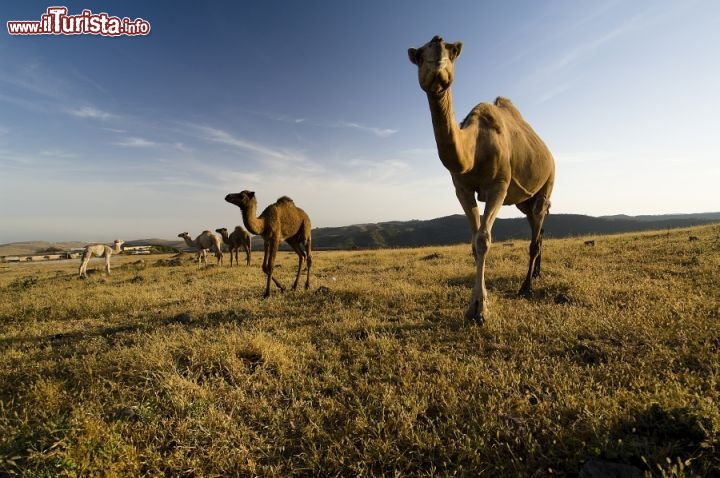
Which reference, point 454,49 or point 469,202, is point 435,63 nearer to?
point 454,49

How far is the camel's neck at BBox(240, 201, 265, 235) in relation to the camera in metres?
8.02

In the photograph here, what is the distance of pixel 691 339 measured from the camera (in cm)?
365

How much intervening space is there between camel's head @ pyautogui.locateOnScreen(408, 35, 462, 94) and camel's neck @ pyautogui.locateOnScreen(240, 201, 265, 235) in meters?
5.53

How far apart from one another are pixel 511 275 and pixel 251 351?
22.1 ft

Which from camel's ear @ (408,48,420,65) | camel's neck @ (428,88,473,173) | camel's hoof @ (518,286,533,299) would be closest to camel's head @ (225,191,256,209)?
camel's neck @ (428,88,473,173)

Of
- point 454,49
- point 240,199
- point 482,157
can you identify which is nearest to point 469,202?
point 482,157

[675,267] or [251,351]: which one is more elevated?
[675,267]

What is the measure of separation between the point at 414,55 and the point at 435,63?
49 cm

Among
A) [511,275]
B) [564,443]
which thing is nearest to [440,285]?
[511,275]

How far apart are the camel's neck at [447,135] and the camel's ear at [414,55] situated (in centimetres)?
44

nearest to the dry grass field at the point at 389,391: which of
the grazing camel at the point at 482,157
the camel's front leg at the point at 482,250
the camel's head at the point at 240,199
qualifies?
the camel's front leg at the point at 482,250

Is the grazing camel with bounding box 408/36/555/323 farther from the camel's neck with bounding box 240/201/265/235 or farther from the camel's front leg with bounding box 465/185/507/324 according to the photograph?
the camel's neck with bounding box 240/201/265/235

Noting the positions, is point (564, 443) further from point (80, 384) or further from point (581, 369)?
point (80, 384)

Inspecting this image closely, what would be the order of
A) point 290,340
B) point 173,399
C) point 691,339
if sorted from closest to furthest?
point 173,399 → point 691,339 → point 290,340
